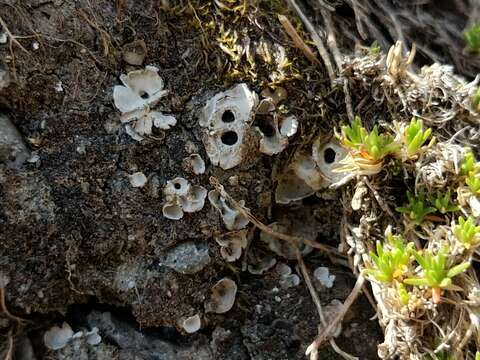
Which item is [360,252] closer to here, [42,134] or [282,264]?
[282,264]

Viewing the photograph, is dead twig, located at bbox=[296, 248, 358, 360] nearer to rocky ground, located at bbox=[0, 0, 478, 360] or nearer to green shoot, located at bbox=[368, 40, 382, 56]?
rocky ground, located at bbox=[0, 0, 478, 360]

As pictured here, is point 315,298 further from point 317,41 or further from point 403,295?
point 317,41

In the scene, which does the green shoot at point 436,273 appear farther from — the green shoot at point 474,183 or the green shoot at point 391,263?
the green shoot at point 474,183

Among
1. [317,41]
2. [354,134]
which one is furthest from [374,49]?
[354,134]

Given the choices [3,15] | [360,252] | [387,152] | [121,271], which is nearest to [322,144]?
[387,152]

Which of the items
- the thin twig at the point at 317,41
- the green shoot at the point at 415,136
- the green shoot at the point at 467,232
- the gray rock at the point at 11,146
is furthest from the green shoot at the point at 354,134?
the gray rock at the point at 11,146
